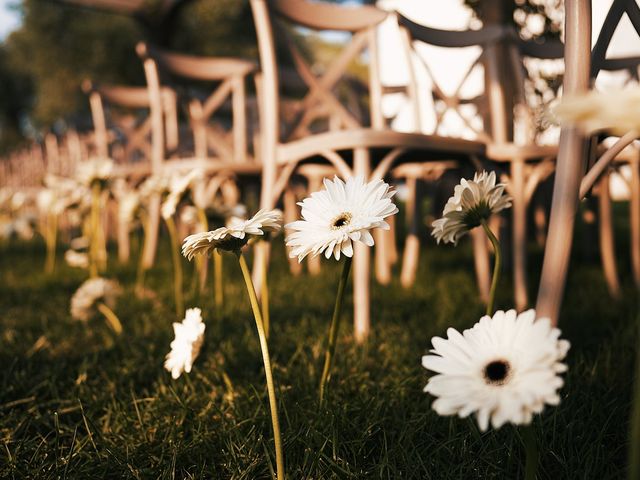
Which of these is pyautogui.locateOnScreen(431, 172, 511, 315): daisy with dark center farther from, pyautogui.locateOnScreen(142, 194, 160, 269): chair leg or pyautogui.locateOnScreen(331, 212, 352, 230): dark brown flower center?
pyautogui.locateOnScreen(142, 194, 160, 269): chair leg

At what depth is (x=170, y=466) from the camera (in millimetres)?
878

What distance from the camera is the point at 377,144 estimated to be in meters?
1.47

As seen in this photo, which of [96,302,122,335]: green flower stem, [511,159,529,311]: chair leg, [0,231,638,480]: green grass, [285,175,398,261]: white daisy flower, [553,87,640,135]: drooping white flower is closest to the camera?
[553,87,640,135]: drooping white flower

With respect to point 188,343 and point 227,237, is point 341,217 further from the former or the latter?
point 188,343

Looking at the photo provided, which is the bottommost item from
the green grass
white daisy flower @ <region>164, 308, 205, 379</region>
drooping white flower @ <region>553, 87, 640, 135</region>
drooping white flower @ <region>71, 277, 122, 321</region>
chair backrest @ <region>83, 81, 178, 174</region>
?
the green grass

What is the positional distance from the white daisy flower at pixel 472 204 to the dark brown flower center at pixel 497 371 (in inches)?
11.3

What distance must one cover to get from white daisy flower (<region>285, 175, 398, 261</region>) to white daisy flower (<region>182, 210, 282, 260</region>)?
0.05m

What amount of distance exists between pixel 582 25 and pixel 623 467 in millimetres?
709

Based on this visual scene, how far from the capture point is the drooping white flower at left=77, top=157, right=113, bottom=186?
186cm

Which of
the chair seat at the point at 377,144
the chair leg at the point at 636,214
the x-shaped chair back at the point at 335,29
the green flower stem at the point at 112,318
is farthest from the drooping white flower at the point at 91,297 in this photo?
the chair leg at the point at 636,214

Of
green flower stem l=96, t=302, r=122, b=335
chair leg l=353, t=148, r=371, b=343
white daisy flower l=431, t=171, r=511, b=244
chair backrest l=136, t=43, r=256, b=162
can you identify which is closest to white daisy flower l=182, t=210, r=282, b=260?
white daisy flower l=431, t=171, r=511, b=244

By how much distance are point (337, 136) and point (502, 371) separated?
104cm

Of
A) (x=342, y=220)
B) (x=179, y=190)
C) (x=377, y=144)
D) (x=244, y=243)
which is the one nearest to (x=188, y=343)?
(x=244, y=243)

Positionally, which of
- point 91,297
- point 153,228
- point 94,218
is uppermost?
point 94,218
